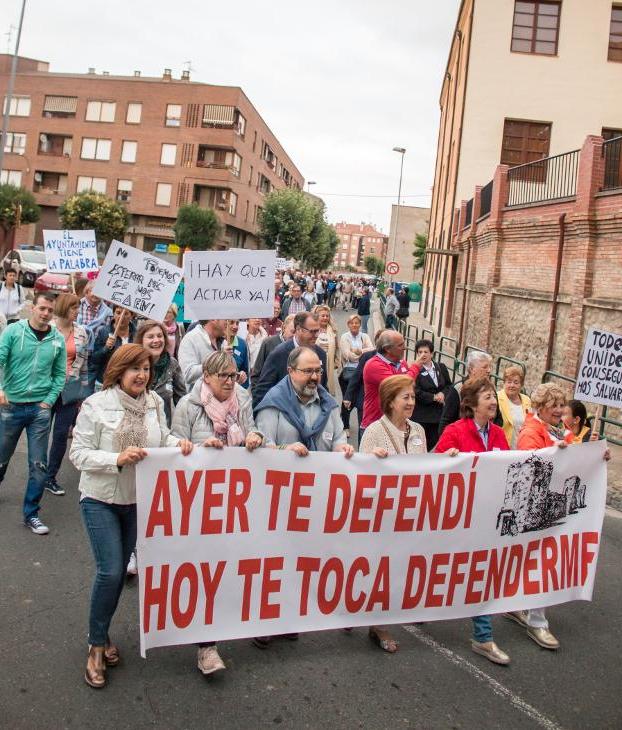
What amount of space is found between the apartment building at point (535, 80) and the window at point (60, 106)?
124ft

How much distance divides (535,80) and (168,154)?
33.5 meters

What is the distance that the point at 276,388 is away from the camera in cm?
425

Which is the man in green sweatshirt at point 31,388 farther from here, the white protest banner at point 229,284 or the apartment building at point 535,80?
the apartment building at point 535,80

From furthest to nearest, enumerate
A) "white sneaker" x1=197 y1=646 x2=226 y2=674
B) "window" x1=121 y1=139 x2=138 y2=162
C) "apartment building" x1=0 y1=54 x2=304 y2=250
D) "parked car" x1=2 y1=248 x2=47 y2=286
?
1. "window" x1=121 y1=139 x2=138 y2=162
2. "apartment building" x1=0 y1=54 x2=304 y2=250
3. "parked car" x1=2 y1=248 x2=47 y2=286
4. "white sneaker" x1=197 y1=646 x2=226 y2=674

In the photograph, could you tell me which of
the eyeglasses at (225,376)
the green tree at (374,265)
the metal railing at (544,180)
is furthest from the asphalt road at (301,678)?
the green tree at (374,265)

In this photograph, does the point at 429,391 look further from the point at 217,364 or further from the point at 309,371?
the point at 217,364

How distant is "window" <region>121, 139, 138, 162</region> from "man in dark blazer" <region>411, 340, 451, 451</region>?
50963mm

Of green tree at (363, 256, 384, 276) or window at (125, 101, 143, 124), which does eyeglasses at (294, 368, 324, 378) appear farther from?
green tree at (363, 256, 384, 276)

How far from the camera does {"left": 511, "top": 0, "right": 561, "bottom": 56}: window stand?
84.3 ft

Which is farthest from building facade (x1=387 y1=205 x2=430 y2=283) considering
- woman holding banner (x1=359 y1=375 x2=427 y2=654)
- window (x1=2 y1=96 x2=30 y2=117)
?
woman holding banner (x1=359 y1=375 x2=427 y2=654)

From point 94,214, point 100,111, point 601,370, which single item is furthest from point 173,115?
point 601,370

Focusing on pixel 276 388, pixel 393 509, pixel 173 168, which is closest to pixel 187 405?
pixel 276 388

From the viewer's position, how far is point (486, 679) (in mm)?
3908

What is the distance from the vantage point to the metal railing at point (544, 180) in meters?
15.4
